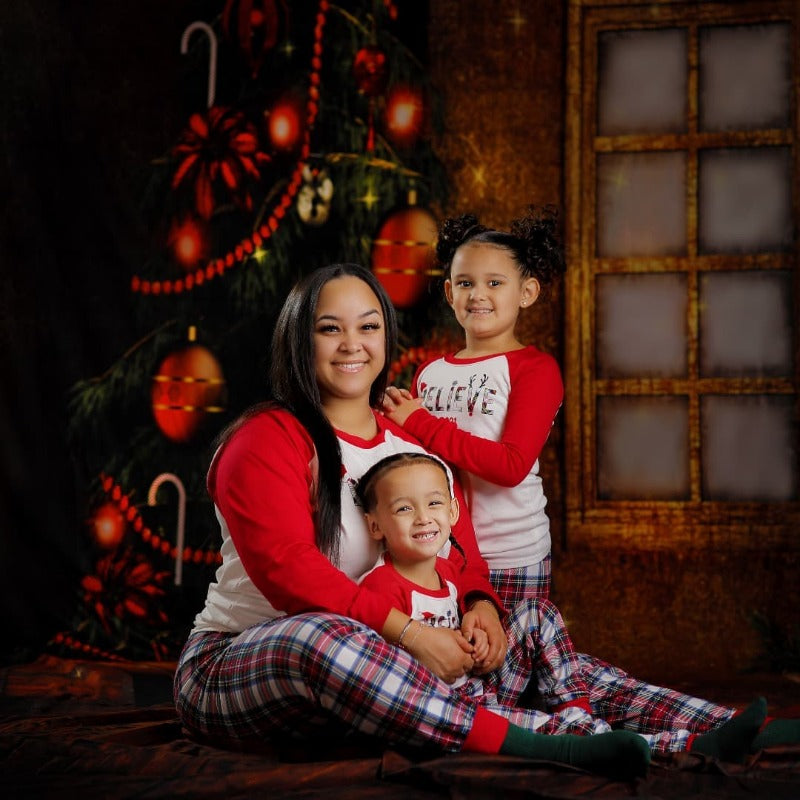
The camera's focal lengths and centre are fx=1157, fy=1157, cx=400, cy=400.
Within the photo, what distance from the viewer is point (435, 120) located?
3869 millimetres

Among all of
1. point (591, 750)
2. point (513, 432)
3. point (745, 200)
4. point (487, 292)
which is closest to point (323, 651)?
point (591, 750)

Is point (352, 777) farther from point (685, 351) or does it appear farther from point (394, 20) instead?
point (394, 20)

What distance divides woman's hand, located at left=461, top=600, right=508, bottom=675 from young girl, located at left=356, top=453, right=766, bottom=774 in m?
0.02

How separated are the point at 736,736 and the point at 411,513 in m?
0.69

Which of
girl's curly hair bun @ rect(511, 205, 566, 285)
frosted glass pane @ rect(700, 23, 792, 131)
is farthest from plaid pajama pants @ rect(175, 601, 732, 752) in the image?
frosted glass pane @ rect(700, 23, 792, 131)

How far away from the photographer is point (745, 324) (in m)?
3.82

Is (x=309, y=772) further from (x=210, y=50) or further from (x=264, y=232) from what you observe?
(x=210, y=50)

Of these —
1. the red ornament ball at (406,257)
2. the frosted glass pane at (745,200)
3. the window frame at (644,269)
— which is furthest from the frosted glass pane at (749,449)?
the red ornament ball at (406,257)

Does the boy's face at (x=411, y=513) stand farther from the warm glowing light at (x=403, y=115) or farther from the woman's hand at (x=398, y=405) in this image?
the warm glowing light at (x=403, y=115)

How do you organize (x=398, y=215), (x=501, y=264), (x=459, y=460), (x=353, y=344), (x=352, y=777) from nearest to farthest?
(x=352, y=777), (x=353, y=344), (x=459, y=460), (x=501, y=264), (x=398, y=215)

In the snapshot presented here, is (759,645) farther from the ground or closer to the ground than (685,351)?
closer to the ground

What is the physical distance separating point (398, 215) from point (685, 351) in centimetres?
106

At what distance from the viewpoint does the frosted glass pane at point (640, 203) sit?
3867 mm

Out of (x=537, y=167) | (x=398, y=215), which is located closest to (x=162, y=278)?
(x=398, y=215)
